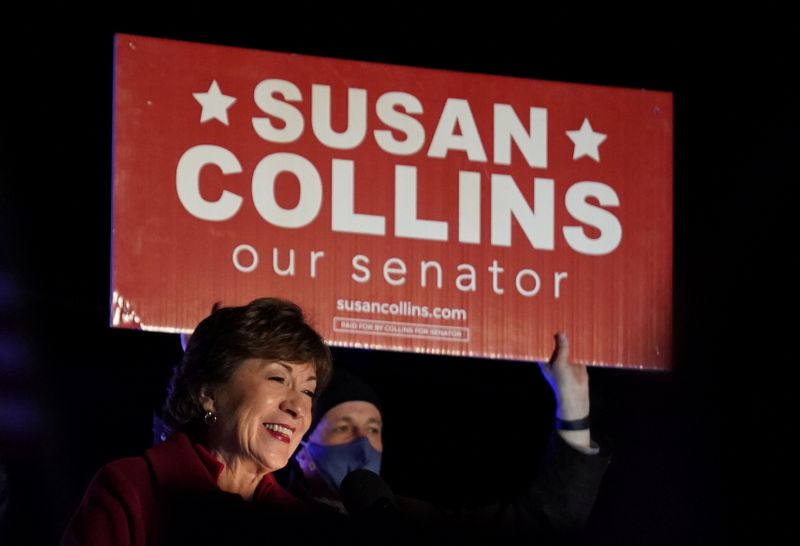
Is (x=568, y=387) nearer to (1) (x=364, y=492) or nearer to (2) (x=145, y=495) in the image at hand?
(1) (x=364, y=492)

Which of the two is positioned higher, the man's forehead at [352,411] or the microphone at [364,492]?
the man's forehead at [352,411]

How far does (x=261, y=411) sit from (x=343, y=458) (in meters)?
1.02

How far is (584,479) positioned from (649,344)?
0.44 m

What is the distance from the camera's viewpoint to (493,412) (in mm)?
5016

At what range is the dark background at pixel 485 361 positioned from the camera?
14.5 ft

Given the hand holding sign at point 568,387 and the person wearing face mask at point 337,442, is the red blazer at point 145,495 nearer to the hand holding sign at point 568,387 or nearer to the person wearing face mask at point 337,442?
the person wearing face mask at point 337,442

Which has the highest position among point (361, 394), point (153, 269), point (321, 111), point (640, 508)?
point (321, 111)

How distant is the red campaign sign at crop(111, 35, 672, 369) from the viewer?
402cm

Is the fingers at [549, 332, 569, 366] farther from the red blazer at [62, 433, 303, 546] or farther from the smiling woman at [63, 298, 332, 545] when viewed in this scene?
the red blazer at [62, 433, 303, 546]

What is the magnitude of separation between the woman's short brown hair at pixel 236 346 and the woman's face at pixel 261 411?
19mm

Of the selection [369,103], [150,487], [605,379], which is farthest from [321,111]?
[150,487]

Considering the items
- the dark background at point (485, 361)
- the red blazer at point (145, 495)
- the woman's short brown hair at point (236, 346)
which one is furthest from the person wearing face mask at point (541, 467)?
the red blazer at point (145, 495)

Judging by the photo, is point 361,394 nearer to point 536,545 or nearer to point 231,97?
point 231,97

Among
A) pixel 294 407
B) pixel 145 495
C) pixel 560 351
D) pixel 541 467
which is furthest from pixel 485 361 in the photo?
pixel 145 495
